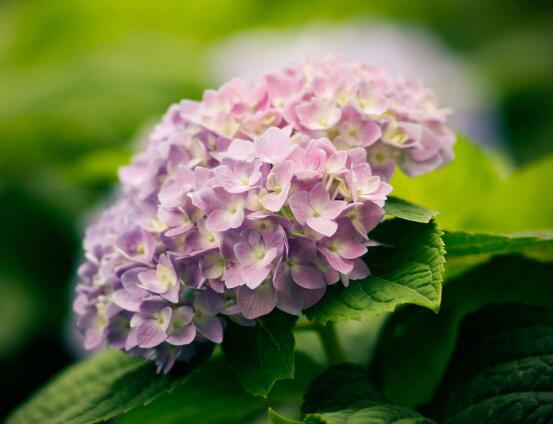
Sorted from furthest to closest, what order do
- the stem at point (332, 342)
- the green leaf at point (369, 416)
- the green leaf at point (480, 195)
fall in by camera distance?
the green leaf at point (480, 195)
the stem at point (332, 342)
the green leaf at point (369, 416)

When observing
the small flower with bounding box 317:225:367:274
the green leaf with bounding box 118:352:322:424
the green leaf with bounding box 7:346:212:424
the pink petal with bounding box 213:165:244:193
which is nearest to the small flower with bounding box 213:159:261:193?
the pink petal with bounding box 213:165:244:193

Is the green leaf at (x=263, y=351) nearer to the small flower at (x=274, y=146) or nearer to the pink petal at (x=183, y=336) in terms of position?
the pink petal at (x=183, y=336)

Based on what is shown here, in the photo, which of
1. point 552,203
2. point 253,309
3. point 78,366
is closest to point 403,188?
point 552,203

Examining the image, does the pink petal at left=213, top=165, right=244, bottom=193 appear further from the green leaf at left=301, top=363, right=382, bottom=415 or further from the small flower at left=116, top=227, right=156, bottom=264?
the green leaf at left=301, top=363, right=382, bottom=415

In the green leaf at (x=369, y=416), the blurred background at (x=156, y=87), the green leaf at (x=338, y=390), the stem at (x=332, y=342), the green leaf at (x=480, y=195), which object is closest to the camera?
the green leaf at (x=369, y=416)

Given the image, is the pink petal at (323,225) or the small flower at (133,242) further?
the small flower at (133,242)

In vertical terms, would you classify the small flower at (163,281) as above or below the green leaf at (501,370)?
above

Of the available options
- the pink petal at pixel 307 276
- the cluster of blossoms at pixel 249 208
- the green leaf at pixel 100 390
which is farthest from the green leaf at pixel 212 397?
the pink petal at pixel 307 276
